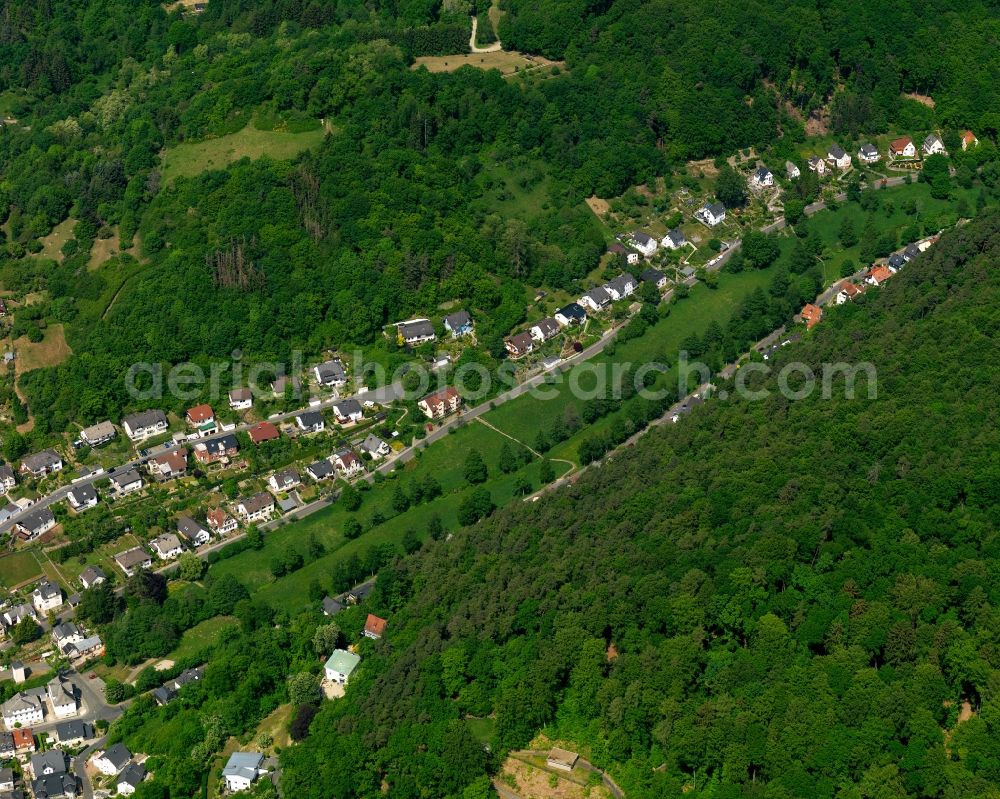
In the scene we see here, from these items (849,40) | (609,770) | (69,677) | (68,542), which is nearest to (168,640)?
(69,677)

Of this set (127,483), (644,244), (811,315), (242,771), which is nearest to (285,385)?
(127,483)

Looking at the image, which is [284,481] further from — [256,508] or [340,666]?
[340,666]

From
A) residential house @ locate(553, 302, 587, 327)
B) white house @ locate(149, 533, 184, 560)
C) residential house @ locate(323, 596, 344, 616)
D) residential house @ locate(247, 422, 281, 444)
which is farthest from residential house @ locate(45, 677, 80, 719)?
residential house @ locate(553, 302, 587, 327)

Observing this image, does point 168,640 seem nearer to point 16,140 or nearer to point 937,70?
point 16,140

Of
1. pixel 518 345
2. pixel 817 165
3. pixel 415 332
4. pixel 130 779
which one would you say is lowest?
pixel 130 779

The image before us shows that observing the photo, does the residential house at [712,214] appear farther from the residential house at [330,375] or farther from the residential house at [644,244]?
the residential house at [330,375]

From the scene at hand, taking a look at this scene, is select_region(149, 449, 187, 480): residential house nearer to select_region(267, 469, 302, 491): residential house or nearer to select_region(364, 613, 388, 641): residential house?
select_region(267, 469, 302, 491): residential house
